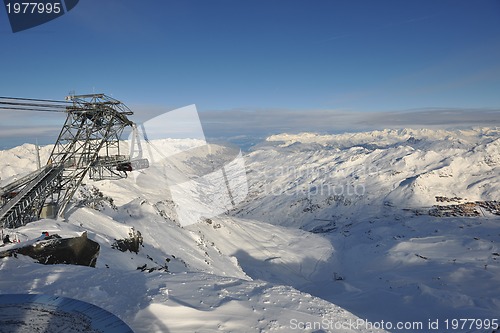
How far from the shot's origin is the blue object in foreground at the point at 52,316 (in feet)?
24.4

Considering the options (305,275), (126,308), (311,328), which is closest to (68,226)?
(126,308)

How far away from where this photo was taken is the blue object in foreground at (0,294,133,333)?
7445 millimetres

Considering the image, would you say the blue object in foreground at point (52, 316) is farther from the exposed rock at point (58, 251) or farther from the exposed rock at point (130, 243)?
the exposed rock at point (130, 243)

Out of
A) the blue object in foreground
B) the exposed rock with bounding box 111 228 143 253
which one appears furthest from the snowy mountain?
the blue object in foreground

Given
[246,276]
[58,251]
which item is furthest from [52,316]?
[246,276]

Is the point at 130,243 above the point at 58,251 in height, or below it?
below

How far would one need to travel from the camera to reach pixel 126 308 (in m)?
10.7

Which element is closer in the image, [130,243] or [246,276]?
[130,243]

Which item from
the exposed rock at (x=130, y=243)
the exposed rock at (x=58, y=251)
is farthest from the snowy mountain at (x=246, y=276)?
the exposed rock at (x=58, y=251)

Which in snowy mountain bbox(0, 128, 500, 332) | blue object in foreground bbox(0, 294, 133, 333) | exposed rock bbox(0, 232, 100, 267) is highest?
blue object in foreground bbox(0, 294, 133, 333)

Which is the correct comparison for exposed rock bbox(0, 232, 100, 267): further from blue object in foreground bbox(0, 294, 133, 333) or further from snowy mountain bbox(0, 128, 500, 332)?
blue object in foreground bbox(0, 294, 133, 333)

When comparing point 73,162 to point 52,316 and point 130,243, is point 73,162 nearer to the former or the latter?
point 130,243

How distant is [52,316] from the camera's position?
7.88 m

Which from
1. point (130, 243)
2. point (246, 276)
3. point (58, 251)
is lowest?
point (246, 276)
